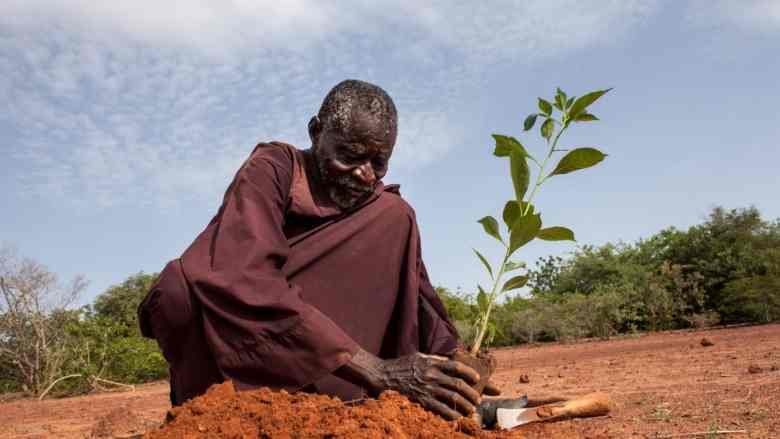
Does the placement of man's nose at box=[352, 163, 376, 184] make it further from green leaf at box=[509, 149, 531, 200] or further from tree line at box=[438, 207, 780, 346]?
tree line at box=[438, 207, 780, 346]

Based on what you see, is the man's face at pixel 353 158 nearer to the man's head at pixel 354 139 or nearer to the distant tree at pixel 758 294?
the man's head at pixel 354 139

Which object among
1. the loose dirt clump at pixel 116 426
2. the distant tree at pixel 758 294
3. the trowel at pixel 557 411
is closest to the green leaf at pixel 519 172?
the trowel at pixel 557 411

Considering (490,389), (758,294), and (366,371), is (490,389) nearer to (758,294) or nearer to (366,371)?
(366,371)

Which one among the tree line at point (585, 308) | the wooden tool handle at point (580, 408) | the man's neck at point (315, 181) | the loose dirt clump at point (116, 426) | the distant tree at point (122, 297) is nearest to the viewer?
the man's neck at point (315, 181)

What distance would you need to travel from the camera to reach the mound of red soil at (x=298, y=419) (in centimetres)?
166

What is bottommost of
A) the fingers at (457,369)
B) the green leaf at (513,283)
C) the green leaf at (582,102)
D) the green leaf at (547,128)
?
the fingers at (457,369)

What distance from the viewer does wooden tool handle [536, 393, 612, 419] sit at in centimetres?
274

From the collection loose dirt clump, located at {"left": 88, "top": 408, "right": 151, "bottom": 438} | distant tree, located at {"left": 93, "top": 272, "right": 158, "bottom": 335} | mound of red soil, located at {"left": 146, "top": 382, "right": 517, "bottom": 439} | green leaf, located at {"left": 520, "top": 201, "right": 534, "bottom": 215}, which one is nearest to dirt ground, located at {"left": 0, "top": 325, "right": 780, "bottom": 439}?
loose dirt clump, located at {"left": 88, "top": 408, "right": 151, "bottom": 438}

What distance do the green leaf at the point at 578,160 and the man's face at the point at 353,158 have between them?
0.64 m

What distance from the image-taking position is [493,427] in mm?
2557

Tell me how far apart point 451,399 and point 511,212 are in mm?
765

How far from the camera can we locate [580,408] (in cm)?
298

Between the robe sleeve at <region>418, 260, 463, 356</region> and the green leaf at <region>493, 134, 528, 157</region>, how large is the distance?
2.36 ft

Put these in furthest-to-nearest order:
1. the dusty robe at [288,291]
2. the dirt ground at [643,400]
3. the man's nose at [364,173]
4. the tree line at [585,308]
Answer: the tree line at [585,308] → the dirt ground at [643,400] → the man's nose at [364,173] → the dusty robe at [288,291]
